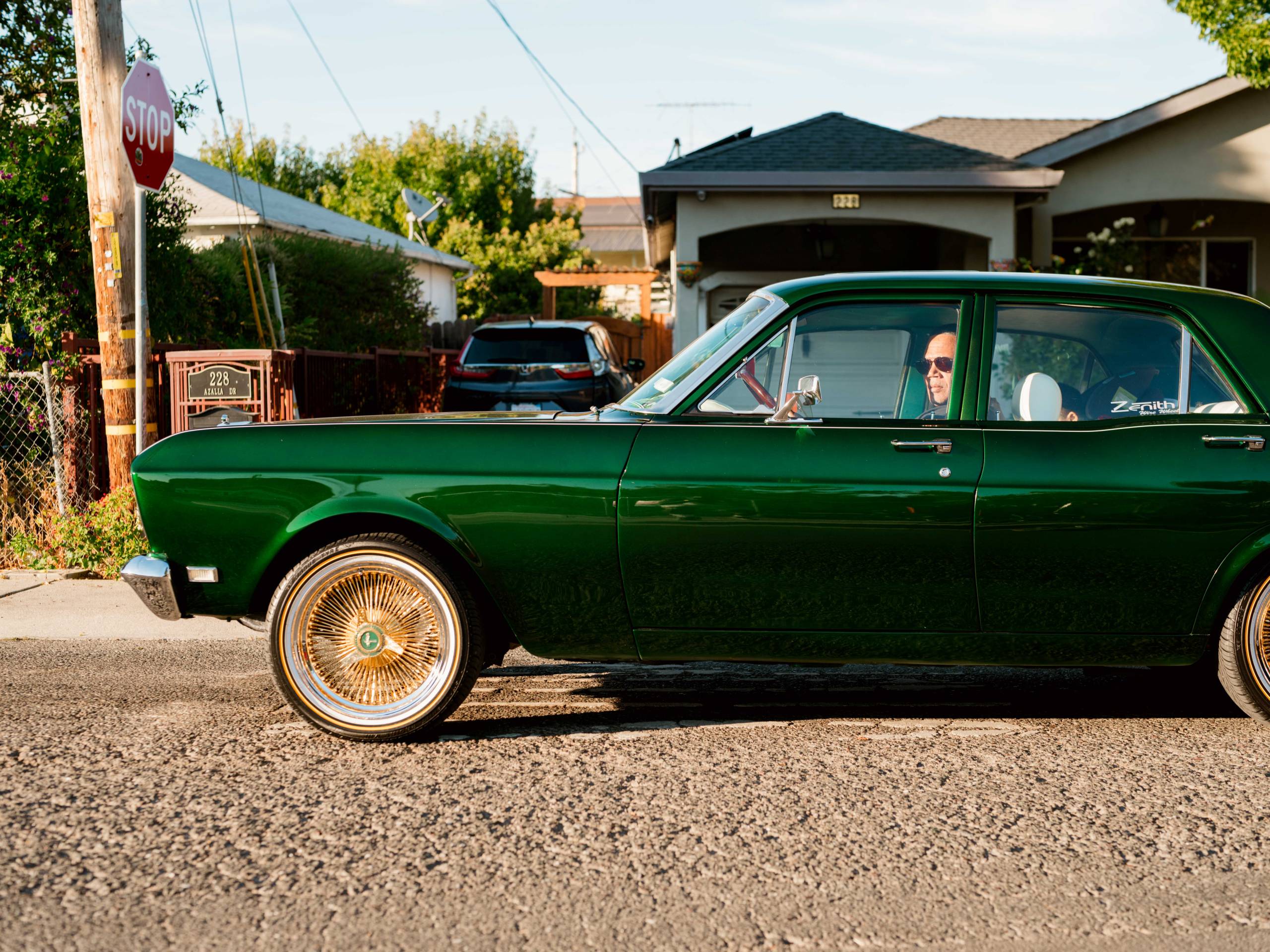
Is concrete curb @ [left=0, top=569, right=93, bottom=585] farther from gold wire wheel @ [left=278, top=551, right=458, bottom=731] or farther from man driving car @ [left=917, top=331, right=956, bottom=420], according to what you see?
man driving car @ [left=917, top=331, right=956, bottom=420]

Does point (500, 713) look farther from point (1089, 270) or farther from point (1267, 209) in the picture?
point (1267, 209)

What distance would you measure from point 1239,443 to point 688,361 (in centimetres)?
199

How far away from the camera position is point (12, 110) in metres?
14.7

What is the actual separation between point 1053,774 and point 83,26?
7.56 meters

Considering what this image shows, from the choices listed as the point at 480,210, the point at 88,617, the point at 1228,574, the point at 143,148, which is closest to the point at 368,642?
the point at 1228,574

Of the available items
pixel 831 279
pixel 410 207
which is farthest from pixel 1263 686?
pixel 410 207

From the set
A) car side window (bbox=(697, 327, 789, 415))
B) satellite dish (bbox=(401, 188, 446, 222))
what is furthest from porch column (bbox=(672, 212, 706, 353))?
satellite dish (bbox=(401, 188, 446, 222))

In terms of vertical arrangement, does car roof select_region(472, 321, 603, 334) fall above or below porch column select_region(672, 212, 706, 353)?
below

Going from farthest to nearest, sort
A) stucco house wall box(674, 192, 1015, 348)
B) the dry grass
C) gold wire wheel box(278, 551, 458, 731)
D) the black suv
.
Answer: stucco house wall box(674, 192, 1015, 348) → the black suv → the dry grass → gold wire wheel box(278, 551, 458, 731)

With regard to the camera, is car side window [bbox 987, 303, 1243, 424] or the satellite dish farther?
the satellite dish

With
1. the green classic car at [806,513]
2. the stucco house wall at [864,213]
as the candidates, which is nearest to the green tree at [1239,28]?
the stucco house wall at [864,213]

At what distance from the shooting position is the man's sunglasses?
461cm

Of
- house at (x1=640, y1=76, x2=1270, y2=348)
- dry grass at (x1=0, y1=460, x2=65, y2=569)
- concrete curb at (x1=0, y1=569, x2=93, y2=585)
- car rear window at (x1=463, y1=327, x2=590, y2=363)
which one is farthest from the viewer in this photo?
house at (x1=640, y1=76, x2=1270, y2=348)

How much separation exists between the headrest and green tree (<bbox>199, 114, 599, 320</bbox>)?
1386 inches
